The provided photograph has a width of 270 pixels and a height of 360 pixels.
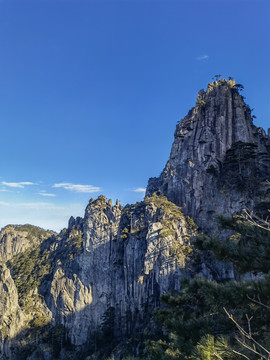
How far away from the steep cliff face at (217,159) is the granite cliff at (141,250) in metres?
0.16

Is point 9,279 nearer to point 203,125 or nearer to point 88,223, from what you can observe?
point 88,223

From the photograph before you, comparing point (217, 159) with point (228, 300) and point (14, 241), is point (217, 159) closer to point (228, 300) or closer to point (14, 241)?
point (228, 300)

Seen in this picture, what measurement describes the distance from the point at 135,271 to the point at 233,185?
1980cm

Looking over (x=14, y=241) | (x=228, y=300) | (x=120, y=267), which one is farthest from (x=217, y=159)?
(x=14, y=241)

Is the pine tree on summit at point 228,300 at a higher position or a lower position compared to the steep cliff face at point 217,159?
lower

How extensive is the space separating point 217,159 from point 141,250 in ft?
61.0

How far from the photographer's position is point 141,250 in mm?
42219

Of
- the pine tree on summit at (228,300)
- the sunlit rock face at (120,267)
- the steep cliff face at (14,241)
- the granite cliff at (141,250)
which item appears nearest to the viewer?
the pine tree on summit at (228,300)

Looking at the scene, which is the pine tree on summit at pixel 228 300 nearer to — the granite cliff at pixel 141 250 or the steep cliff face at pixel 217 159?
the granite cliff at pixel 141 250

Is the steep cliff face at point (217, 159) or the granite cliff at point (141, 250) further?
the steep cliff face at point (217, 159)

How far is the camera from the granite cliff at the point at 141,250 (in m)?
38.2

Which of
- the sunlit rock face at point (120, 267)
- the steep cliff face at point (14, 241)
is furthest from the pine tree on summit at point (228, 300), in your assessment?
the steep cliff face at point (14, 241)

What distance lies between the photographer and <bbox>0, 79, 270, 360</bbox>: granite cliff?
38.2 metres

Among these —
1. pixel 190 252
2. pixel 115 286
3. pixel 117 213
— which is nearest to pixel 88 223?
pixel 117 213
